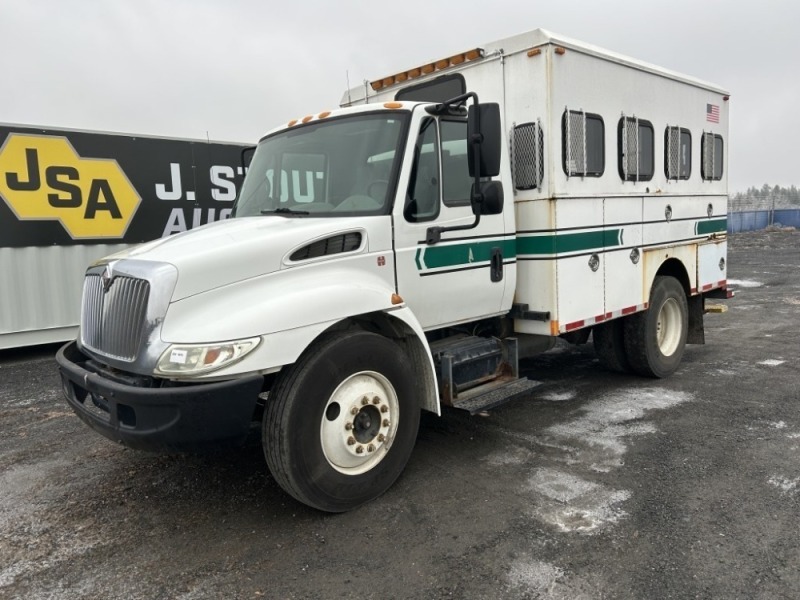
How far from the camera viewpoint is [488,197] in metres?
4.34

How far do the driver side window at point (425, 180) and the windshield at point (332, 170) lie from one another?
0.52ft

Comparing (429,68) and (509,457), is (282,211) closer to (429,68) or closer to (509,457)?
(429,68)

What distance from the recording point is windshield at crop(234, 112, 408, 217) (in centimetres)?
428

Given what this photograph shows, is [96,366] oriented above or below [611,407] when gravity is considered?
above

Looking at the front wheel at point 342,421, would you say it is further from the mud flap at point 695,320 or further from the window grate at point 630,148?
the mud flap at point 695,320

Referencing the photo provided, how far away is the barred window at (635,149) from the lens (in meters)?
6.12

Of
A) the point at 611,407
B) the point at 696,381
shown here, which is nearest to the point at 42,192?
the point at 611,407

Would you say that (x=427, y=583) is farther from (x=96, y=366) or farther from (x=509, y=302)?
(x=509, y=302)

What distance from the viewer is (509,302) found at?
5387mm

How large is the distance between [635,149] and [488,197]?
276 cm

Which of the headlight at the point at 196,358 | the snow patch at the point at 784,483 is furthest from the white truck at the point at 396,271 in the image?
the snow patch at the point at 784,483

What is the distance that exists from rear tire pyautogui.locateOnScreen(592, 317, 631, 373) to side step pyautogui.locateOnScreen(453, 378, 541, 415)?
2.08m

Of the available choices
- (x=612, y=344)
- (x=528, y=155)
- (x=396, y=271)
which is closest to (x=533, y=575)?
(x=396, y=271)

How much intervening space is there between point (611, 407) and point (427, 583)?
3447 millimetres
